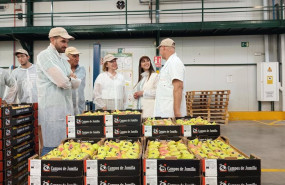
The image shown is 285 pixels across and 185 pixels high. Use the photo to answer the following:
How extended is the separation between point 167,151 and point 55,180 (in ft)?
2.93

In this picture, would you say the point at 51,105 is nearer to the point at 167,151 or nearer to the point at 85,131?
the point at 85,131

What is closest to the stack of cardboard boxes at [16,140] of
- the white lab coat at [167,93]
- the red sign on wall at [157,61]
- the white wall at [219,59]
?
the white lab coat at [167,93]

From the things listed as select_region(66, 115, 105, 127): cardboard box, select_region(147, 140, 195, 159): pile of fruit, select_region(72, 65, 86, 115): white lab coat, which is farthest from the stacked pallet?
select_region(147, 140, 195, 159): pile of fruit

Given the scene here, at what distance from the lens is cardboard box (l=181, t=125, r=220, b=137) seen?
2.52 metres

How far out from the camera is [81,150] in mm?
2055

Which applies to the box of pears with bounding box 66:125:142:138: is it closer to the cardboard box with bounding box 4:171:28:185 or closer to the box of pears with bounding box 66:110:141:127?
the box of pears with bounding box 66:110:141:127

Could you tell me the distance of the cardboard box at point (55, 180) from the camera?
1.65 m

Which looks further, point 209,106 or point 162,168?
point 209,106

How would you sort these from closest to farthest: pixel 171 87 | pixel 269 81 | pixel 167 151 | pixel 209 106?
1. pixel 167 151
2. pixel 171 87
3. pixel 209 106
4. pixel 269 81

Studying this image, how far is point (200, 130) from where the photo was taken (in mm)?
2529

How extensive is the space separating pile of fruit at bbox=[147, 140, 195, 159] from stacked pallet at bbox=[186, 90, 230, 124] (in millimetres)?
7021

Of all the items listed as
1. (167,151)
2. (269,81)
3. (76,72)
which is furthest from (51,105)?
(269,81)

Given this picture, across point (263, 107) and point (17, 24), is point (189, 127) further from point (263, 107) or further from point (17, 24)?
point (17, 24)

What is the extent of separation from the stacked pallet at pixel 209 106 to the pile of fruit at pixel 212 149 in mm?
6865
